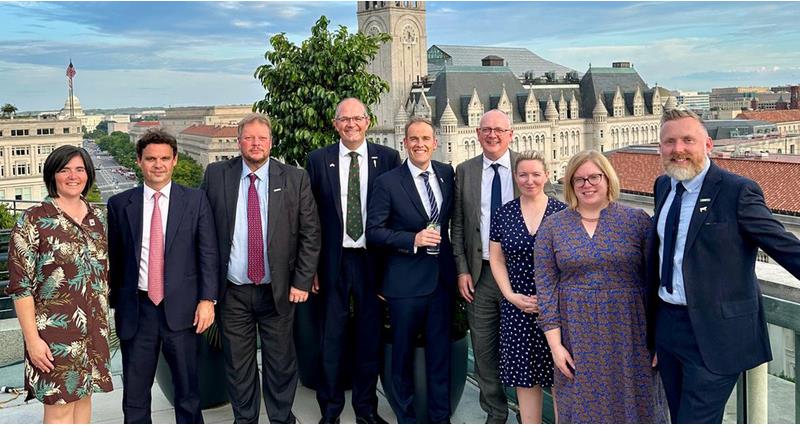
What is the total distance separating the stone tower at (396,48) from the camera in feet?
203

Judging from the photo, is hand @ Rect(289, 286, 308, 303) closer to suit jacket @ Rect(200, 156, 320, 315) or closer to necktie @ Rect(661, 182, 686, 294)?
suit jacket @ Rect(200, 156, 320, 315)

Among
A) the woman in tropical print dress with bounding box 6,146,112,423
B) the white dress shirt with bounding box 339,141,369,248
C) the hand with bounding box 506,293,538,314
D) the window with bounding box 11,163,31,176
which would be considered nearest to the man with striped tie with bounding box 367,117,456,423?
the white dress shirt with bounding box 339,141,369,248

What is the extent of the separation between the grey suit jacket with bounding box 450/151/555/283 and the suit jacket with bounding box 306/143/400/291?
0.37 m

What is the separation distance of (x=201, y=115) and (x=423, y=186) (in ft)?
389

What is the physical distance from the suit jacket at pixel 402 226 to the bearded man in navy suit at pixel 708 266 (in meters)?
1.06

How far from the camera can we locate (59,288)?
265 centimetres

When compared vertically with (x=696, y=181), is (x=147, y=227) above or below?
below

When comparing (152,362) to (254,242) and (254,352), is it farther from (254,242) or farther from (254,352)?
(254,242)

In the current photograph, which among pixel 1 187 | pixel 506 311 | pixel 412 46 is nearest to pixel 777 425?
pixel 506 311

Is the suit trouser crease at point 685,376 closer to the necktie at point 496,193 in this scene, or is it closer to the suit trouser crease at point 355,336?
the necktie at point 496,193

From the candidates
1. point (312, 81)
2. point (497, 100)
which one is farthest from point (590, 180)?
point (497, 100)

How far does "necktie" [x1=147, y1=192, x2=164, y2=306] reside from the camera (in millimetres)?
2949

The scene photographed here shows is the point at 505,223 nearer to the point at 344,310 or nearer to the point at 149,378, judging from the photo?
the point at 344,310

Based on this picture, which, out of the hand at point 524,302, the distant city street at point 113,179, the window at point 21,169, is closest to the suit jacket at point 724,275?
the hand at point 524,302
